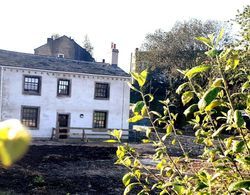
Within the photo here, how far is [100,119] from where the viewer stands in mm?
30766

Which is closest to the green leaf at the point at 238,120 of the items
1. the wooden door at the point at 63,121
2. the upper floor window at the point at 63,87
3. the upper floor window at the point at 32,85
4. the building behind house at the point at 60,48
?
the upper floor window at the point at 32,85

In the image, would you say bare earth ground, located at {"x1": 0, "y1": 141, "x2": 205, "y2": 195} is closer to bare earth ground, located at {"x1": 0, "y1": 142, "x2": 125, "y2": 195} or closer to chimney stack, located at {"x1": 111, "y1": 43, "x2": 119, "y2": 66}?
bare earth ground, located at {"x1": 0, "y1": 142, "x2": 125, "y2": 195}

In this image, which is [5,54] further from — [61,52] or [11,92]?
[61,52]

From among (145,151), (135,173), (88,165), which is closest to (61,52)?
(145,151)

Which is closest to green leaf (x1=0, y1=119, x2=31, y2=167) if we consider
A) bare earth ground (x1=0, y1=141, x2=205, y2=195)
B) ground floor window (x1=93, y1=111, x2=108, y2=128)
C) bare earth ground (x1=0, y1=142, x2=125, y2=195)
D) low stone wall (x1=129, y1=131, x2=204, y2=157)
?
bare earth ground (x1=0, y1=141, x2=205, y2=195)

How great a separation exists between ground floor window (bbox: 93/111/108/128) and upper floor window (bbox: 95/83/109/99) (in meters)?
1.30

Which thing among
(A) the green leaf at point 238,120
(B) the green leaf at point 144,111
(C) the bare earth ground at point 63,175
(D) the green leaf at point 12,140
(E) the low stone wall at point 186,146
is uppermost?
(B) the green leaf at point 144,111

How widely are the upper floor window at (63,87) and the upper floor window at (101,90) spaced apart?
240 centimetres

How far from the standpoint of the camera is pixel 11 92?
2720 cm

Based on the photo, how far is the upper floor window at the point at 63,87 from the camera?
95.3 feet

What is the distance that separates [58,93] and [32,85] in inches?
81.2

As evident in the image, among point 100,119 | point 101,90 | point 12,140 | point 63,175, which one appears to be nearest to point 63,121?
point 100,119

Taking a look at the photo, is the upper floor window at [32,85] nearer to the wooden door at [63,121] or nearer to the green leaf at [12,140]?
the wooden door at [63,121]

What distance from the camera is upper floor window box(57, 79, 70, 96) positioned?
29062mm
